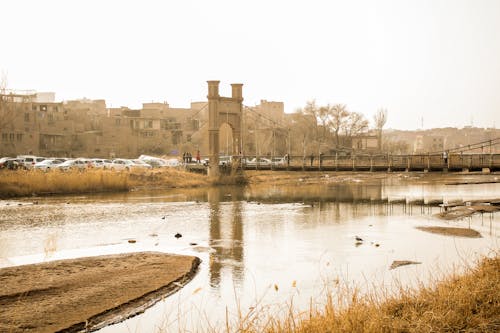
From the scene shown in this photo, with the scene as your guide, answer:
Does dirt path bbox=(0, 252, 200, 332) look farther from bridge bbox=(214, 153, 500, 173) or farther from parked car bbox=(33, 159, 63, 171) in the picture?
parked car bbox=(33, 159, 63, 171)

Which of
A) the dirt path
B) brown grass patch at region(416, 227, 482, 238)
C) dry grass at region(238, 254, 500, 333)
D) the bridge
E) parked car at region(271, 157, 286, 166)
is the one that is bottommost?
the dirt path

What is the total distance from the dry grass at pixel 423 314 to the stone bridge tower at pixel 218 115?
41590mm

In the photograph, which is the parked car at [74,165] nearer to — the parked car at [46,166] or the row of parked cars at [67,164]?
the row of parked cars at [67,164]

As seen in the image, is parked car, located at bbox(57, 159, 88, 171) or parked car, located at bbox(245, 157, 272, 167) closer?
parked car, located at bbox(57, 159, 88, 171)

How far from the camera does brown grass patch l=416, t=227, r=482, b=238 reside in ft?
65.1

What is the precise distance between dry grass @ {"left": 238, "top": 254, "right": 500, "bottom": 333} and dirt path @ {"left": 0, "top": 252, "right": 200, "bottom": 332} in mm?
3453

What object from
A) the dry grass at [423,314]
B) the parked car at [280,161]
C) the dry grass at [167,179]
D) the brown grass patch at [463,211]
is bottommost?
the brown grass patch at [463,211]

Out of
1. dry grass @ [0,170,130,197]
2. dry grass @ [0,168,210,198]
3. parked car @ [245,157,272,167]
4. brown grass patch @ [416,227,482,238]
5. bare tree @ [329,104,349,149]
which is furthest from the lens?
bare tree @ [329,104,349,149]

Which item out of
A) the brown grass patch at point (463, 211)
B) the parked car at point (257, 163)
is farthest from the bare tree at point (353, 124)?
the brown grass patch at point (463, 211)

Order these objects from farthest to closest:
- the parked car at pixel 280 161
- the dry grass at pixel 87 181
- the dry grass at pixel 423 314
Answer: the parked car at pixel 280 161 → the dry grass at pixel 87 181 → the dry grass at pixel 423 314

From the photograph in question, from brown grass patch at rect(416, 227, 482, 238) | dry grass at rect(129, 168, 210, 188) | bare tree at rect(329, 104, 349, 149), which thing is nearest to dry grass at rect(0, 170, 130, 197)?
dry grass at rect(129, 168, 210, 188)

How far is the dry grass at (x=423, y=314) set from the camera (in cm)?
777

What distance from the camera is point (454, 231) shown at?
68.3ft

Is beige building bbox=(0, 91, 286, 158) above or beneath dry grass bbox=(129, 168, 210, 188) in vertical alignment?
above
